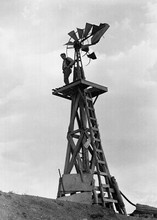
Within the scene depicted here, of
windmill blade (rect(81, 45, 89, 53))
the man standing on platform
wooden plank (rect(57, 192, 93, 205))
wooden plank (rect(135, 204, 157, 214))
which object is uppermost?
windmill blade (rect(81, 45, 89, 53))

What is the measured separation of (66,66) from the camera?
20.9 meters

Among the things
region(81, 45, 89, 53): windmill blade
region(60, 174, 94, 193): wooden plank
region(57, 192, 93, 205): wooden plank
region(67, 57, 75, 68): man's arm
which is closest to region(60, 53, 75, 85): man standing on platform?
region(67, 57, 75, 68): man's arm

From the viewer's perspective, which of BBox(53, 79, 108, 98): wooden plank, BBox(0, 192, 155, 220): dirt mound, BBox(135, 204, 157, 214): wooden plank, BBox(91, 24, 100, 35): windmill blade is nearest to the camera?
BBox(0, 192, 155, 220): dirt mound

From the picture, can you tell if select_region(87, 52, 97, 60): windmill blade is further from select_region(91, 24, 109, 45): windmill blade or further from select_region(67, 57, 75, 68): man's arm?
select_region(67, 57, 75, 68): man's arm

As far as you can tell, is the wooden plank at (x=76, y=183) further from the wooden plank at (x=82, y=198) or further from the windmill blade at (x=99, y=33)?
the windmill blade at (x=99, y=33)

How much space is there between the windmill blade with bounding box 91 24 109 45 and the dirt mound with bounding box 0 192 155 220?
327 inches

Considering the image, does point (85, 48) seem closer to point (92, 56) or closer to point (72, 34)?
point (92, 56)

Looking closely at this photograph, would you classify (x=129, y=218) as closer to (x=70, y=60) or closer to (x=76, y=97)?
(x=76, y=97)

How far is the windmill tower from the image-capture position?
18.0 m

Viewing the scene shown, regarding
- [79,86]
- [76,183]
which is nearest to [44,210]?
[76,183]

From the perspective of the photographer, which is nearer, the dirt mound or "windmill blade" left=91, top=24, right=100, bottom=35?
the dirt mound

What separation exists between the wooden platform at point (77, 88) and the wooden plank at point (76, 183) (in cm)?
415

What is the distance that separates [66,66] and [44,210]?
29.7 feet

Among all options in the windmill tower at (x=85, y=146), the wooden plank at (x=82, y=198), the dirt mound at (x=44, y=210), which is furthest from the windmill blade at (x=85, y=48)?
the dirt mound at (x=44, y=210)
